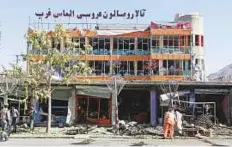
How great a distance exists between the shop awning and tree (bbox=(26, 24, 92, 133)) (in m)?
5.57

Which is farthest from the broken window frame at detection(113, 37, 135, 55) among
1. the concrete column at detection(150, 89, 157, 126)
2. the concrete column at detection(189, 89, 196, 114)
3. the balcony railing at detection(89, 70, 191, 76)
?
the concrete column at detection(189, 89, 196, 114)

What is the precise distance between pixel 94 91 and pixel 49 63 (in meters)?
7.71

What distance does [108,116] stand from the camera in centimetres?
4112

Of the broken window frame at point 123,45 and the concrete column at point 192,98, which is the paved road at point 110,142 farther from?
the broken window frame at point 123,45

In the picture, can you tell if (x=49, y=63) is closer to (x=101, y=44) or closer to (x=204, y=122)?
(x=204, y=122)

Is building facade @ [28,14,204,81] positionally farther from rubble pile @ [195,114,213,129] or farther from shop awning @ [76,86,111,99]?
rubble pile @ [195,114,213,129]

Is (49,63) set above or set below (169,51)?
below

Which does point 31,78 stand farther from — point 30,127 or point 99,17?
point 99,17

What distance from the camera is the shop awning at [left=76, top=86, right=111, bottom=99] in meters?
38.7

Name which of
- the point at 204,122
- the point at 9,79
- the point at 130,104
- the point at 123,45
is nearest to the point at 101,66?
the point at 123,45

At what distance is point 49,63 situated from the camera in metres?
31.8

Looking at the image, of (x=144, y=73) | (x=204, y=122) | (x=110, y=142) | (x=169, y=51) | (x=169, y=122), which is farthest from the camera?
(x=144, y=73)

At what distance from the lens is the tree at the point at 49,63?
104ft

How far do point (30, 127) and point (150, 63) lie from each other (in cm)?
2139
